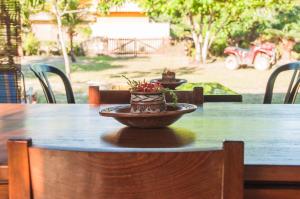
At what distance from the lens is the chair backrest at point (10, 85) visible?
129 inches

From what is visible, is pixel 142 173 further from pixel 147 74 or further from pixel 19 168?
pixel 147 74

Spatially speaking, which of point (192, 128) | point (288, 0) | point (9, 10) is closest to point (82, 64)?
point (288, 0)

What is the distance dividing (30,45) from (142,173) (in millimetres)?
11617

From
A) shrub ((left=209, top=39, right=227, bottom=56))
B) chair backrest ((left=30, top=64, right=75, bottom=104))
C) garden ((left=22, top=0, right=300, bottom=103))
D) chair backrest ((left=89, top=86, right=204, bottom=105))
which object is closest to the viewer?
chair backrest ((left=89, top=86, right=204, bottom=105))

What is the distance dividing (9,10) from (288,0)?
24.2ft

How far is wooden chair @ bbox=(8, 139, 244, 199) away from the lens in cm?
66

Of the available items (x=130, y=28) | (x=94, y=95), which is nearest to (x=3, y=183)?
(x=94, y=95)

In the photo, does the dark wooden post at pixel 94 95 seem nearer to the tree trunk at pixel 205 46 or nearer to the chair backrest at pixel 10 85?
the chair backrest at pixel 10 85

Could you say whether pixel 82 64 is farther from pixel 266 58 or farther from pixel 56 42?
pixel 266 58

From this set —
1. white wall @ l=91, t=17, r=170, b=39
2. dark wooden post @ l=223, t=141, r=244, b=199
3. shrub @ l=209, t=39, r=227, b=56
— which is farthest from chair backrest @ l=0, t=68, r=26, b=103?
white wall @ l=91, t=17, r=170, b=39

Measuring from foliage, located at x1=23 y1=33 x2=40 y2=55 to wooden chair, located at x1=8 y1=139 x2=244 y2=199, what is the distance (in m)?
11.4

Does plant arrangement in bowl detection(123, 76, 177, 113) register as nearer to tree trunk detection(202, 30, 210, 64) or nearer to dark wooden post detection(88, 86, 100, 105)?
dark wooden post detection(88, 86, 100, 105)

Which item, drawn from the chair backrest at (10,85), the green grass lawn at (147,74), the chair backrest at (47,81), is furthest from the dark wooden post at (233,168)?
the green grass lawn at (147,74)

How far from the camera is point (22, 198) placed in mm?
708
